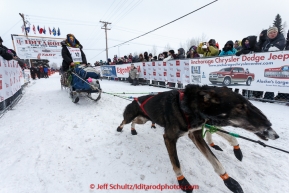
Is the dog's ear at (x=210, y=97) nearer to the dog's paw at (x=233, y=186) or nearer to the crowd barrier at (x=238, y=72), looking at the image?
the dog's paw at (x=233, y=186)

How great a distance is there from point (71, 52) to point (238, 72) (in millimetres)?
6422

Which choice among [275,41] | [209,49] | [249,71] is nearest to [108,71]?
[209,49]

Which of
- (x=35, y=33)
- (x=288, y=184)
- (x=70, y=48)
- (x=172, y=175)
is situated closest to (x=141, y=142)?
(x=172, y=175)

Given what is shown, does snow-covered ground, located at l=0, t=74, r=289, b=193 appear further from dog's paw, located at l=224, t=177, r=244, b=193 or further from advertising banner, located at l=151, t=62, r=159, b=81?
advertising banner, located at l=151, t=62, r=159, b=81

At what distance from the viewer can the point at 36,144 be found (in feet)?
9.30

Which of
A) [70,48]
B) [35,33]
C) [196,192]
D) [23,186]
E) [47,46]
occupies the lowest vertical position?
[196,192]

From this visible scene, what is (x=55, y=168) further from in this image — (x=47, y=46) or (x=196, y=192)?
(x=47, y=46)

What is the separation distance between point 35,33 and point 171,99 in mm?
29258

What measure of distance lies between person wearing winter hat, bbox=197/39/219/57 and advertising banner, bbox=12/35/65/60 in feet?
62.4

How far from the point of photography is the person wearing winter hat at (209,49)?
6871 mm

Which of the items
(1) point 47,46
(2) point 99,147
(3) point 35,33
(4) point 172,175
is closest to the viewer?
(4) point 172,175

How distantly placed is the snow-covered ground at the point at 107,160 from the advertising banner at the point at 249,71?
167 centimetres

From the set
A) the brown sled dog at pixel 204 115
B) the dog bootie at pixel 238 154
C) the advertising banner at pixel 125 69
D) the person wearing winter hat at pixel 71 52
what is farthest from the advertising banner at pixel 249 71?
the person wearing winter hat at pixel 71 52

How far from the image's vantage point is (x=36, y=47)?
19438 millimetres
